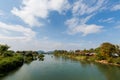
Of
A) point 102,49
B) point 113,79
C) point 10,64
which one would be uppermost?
point 102,49

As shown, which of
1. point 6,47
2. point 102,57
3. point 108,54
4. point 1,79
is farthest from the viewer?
point 6,47

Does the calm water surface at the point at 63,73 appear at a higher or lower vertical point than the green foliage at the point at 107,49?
lower

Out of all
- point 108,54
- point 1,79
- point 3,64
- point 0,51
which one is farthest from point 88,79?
point 0,51

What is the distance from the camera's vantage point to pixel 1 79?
971 inches

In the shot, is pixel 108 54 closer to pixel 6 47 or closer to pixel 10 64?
pixel 10 64

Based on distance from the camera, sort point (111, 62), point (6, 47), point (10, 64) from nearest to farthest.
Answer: point (10, 64) → point (111, 62) → point (6, 47)

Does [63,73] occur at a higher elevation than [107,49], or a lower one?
lower

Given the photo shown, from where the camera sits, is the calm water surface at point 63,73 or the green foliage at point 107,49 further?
the green foliage at point 107,49

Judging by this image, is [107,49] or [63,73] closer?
[63,73]

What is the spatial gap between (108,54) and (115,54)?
178 inches

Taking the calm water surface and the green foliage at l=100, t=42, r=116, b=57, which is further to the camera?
the green foliage at l=100, t=42, r=116, b=57

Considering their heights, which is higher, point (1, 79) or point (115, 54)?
point (115, 54)

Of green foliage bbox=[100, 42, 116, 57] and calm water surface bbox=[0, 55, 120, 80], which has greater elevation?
green foliage bbox=[100, 42, 116, 57]

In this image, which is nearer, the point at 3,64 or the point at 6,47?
the point at 3,64
